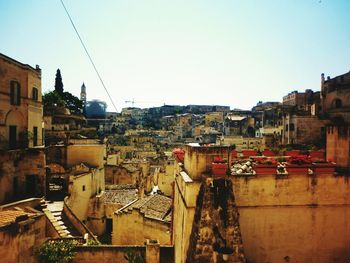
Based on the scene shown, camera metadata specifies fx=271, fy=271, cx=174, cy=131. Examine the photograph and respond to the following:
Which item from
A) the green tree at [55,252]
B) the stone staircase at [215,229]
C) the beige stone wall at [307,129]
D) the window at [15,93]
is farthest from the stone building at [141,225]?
the beige stone wall at [307,129]

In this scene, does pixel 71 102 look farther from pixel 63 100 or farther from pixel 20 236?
pixel 20 236

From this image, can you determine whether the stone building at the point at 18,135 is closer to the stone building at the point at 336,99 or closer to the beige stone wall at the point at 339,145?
the beige stone wall at the point at 339,145

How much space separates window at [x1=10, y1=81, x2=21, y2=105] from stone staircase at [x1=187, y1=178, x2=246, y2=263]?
17.2 metres

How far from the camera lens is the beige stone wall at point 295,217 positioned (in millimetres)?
9531

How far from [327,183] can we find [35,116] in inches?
838

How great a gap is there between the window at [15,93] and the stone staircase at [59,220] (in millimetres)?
7827

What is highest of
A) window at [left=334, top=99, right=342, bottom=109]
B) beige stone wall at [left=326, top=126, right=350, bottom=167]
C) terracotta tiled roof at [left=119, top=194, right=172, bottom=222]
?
window at [left=334, top=99, right=342, bottom=109]

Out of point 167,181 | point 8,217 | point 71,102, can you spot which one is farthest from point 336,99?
point 71,102

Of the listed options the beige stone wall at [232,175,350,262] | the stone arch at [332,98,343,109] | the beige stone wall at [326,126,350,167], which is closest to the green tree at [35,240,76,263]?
the beige stone wall at [232,175,350,262]

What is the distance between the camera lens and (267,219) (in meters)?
9.58

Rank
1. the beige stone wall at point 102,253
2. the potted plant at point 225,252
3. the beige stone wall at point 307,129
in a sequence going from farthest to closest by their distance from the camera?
the beige stone wall at point 307,129, the beige stone wall at point 102,253, the potted plant at point 225,252

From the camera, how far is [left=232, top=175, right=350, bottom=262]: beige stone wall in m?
9.53

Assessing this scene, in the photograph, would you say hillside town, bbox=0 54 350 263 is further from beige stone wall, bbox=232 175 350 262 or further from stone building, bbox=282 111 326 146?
stone building, bbox=282 111 326 146

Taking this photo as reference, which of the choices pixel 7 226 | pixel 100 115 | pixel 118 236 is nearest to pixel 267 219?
pixel 7 226
